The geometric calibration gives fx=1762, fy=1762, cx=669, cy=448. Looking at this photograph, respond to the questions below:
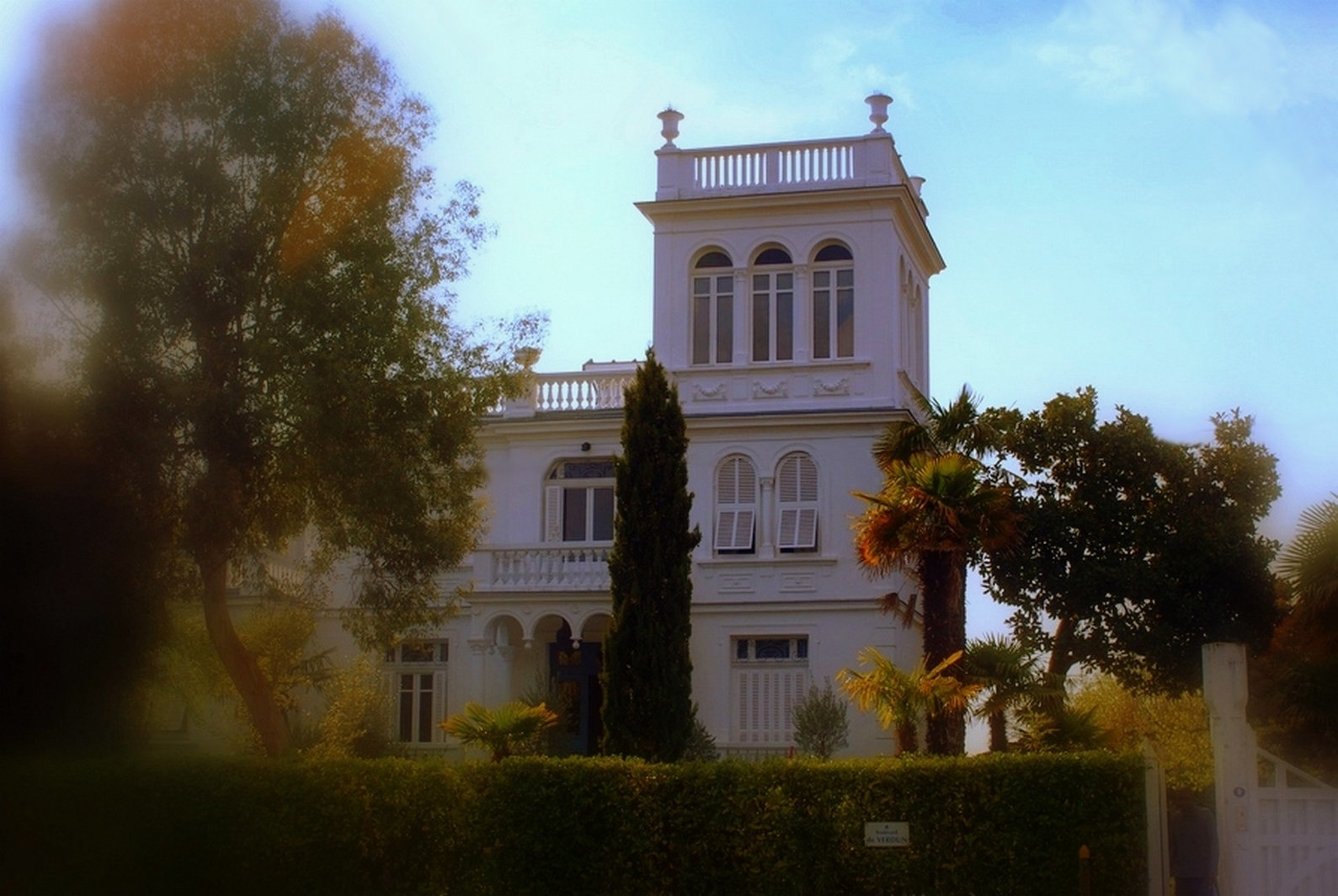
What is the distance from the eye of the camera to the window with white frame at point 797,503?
3434cm

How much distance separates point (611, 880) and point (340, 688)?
51.1ft

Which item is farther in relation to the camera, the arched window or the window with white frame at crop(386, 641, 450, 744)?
the window with white frame at crop(386, 641, 450, 744)

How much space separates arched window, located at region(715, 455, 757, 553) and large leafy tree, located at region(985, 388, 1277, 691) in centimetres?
521

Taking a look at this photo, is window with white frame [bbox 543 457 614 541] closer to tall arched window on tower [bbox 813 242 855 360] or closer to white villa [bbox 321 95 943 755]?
white villa [bbox 321 95 943 755]

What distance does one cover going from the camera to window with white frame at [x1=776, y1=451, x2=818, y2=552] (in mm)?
34344

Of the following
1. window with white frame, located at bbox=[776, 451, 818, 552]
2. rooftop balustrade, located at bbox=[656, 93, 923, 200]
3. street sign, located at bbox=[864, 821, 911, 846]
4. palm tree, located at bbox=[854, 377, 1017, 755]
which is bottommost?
street sign, located at bbox=[864, 821, 911, 846]

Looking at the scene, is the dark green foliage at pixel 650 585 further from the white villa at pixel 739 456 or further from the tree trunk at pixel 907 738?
the tree trunk at pixel 907 738

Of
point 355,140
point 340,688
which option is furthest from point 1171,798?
point 340,688

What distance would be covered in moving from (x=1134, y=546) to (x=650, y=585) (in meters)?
8.84

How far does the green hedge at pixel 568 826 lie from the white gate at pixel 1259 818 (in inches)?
35.8

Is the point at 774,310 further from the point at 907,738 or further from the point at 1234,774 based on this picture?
the point at 1234,774

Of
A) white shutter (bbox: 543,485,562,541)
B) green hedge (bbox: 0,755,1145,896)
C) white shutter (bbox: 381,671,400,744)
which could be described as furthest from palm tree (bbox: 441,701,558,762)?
white shutter (bbox: 543,485,562,541)

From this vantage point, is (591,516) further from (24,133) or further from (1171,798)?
(1171,798)

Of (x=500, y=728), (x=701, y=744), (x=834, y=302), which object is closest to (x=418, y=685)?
(x=701, y=744)
